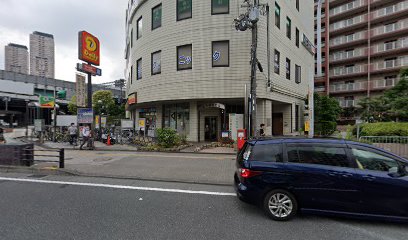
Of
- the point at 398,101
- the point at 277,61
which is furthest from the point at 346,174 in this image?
the point at 277,61

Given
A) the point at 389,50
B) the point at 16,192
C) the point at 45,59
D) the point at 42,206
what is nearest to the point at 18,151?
the point at 16,192

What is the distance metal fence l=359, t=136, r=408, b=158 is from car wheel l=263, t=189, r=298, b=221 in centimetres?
760

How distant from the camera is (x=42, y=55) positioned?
8906 centimetres

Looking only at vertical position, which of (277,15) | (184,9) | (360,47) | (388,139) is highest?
(360,47)

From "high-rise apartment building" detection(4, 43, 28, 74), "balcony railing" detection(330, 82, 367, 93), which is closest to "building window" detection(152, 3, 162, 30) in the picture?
"balcony railing" detection(330, 82, 367, 93)

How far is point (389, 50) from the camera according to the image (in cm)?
3102

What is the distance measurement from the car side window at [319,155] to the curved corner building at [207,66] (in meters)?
10.5

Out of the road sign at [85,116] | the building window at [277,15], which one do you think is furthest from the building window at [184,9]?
the road sign at [85,116]

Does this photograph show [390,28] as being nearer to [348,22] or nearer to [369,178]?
[348,22]

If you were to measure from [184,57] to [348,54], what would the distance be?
3125cm

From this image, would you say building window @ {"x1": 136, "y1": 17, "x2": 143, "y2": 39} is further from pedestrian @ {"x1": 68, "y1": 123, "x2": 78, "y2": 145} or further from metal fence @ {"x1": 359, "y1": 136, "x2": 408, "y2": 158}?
metal fence @ {"x1": 359, "y1": 136, "x2": 408, "y2": 158}

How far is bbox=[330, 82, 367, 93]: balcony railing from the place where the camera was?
33.1 meters

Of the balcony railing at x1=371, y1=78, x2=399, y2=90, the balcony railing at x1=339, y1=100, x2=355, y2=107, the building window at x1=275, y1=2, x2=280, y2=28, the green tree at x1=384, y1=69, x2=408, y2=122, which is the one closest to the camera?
the green tree at x1=384, y1=69, x2=408, y2=122

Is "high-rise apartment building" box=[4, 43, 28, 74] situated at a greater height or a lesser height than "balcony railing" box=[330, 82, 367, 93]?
greater
